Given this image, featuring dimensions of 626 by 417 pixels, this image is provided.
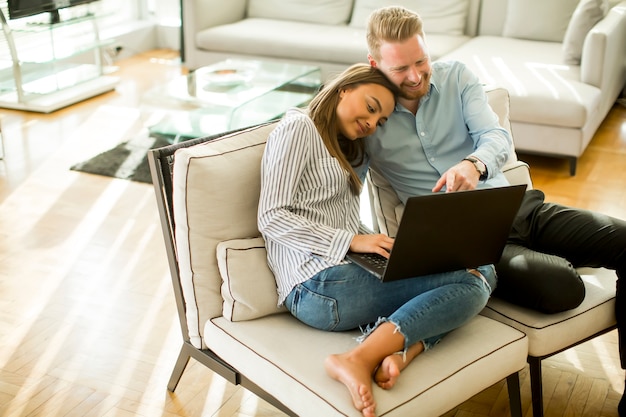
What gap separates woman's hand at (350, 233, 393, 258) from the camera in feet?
6.06

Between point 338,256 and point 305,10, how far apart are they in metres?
3.66

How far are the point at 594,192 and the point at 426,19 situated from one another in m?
1.84

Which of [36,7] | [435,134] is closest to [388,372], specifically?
[435,134]

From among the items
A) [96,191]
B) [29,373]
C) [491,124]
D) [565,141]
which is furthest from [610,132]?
[29,373]

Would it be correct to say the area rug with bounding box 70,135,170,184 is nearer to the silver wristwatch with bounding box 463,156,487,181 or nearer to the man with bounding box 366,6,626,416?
the man with bounding box 366,6,626,416

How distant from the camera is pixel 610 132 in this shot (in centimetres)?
435

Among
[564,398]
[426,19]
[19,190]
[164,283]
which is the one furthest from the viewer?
[426,19]

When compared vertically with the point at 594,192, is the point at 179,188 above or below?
above

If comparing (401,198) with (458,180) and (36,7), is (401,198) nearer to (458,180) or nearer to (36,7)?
(458,180)

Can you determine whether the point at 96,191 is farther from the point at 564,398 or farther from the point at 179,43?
the point at 179,43

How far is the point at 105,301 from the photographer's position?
2.71 meters

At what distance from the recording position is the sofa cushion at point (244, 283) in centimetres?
191

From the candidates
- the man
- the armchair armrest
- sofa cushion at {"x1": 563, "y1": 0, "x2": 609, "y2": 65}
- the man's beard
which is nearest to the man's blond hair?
the man

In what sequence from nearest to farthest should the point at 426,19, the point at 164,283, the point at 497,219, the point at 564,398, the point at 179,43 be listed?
the point at 497,219, the point at 564,398, the point at 164,283, the point at 426,19, the point at 179,43
